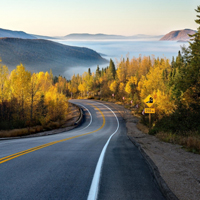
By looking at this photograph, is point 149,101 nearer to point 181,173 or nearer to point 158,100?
point 181,173

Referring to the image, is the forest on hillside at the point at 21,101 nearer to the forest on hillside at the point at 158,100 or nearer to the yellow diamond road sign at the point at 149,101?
the forest on hillside at the point at 158,100

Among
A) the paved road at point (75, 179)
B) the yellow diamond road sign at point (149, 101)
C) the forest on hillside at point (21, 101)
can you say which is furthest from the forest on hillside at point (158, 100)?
the paved road at point (75, 179)

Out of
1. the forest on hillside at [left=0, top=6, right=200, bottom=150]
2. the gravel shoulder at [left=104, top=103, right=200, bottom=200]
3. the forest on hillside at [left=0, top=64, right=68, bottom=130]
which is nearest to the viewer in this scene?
the gravel shoulder at [left=104, top=103, right=200, bottom=200]

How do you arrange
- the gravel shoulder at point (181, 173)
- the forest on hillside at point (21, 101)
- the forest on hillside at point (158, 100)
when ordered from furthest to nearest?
the forest on hillside at point (21, 101) → the forest on hillside at point (158, 100) → the gravel shoulder at point (181, 173)

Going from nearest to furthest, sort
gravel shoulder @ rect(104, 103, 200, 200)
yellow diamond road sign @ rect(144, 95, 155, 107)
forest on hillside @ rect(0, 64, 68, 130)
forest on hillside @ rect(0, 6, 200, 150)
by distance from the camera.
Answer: gravel shoulder @ rect(104, 103, 200, 200) < forest on hillside @ rect(0, 6, 200, 150) < yellow diamond road sign @ rect(144, 95, 155, 107) < forest on hillside @ rect(0, 64, 68, 130)

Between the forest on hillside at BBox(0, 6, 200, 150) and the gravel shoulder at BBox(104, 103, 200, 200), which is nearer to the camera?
the gravel shoulder at BBox(104, 103, 200, 200)

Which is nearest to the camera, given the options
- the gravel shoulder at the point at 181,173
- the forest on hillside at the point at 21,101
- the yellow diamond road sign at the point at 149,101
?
the gravel shoulder at the point at 181,173

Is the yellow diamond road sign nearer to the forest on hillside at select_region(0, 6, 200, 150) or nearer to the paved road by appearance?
the forest on hillside at select_region(0, 6, 200, 150)

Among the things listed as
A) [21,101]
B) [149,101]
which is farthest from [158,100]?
[21,101]

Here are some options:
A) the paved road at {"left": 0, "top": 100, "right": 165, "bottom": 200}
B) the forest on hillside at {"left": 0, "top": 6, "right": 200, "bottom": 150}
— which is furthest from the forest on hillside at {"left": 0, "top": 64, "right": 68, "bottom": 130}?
the paved road at {"left": 0, "top": 100, "right": 165, "bottom": 200}

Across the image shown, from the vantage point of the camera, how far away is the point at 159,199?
3.84 metres

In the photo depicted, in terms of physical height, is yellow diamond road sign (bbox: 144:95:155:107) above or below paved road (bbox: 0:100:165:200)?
above

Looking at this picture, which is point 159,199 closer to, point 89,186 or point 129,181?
point 129,181

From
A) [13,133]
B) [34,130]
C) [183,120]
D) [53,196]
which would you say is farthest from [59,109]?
[53,196]
